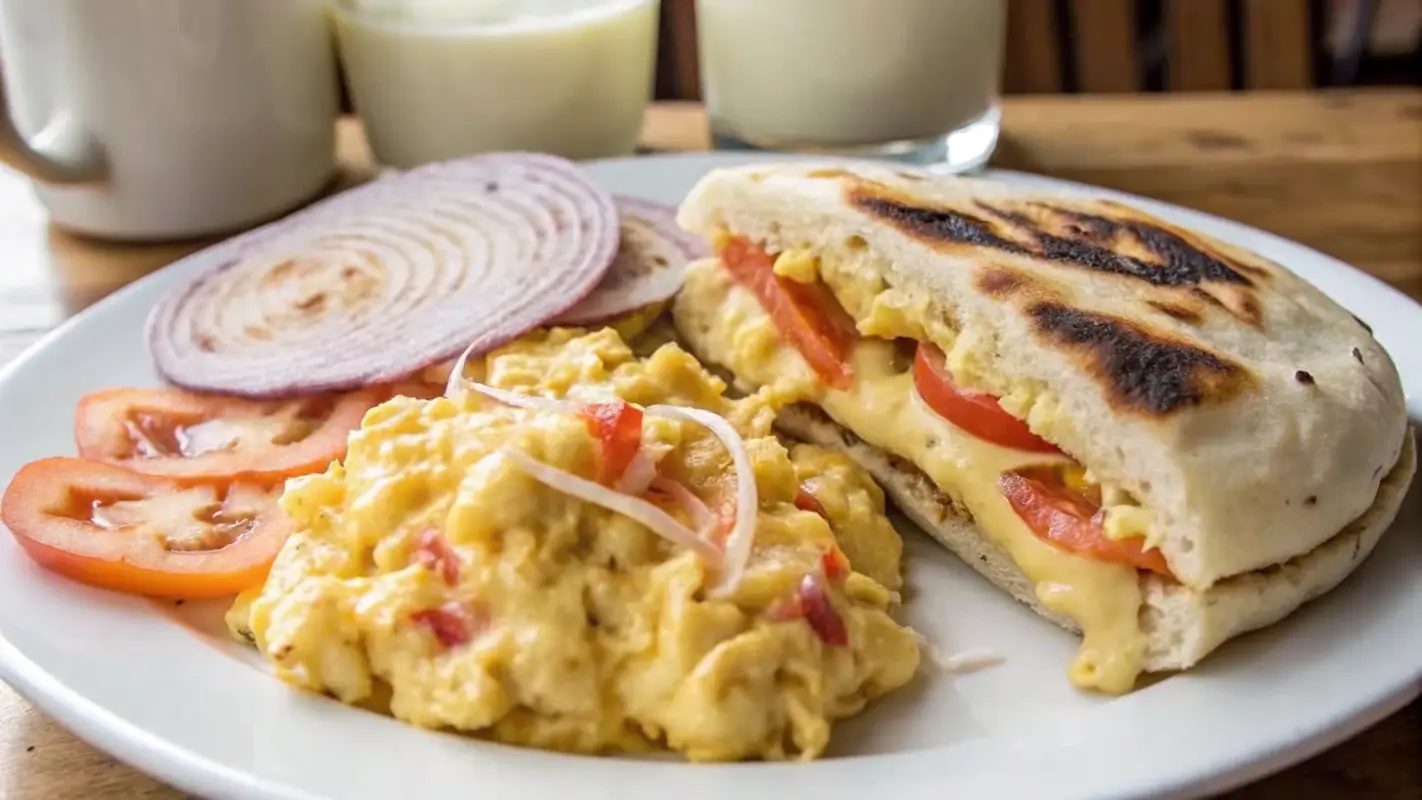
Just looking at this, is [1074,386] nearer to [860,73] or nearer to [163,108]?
[860,73]

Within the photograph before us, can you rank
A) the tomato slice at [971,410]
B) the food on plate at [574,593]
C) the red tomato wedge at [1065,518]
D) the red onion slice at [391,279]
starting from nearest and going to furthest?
the food on plate at [574,593], the red tomato wedge at [1065,518], the tomato slice at [971,410], the red onion slice at [391,279]

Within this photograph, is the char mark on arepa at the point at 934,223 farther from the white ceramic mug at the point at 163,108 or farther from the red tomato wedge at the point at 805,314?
the white ceramic mug at the point at 163,108

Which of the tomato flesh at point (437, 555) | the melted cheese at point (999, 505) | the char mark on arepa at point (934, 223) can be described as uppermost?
the char mark on arepa at point (934, 223)

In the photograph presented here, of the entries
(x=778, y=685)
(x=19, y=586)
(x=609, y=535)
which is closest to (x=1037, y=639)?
(x=778, y=685)

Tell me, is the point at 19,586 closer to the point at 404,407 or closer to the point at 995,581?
the point at 404,407

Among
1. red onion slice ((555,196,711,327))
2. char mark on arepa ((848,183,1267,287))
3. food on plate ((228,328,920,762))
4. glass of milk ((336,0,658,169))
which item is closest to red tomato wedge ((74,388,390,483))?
food on plate ((228,328,920,762))

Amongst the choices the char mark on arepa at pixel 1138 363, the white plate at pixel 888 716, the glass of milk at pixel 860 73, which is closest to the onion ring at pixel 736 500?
the white plate at pixel 888 716
